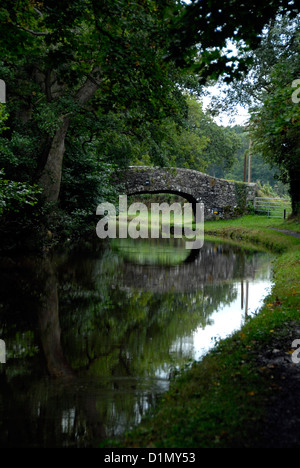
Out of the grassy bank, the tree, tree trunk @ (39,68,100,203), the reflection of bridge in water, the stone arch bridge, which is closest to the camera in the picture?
the grassy bank

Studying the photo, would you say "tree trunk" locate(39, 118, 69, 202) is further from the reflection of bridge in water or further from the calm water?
the reflection of bridge in water

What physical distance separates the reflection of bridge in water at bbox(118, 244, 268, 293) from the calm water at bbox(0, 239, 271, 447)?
3 centimetres

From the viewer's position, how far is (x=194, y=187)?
32.2 meters

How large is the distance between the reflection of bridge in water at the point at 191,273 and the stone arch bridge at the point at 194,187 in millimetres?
12825

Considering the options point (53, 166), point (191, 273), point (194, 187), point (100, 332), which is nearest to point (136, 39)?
point (100, 332)

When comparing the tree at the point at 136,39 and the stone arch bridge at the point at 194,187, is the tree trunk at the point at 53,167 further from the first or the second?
the stone arch bridge at the point at 194,187

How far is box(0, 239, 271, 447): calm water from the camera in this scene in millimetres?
4461

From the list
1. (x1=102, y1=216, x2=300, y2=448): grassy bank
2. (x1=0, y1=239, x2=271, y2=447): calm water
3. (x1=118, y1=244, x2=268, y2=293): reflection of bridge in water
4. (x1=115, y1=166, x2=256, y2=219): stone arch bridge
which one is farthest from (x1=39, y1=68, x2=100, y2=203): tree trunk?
(x1=102, y1=216, x2=300, y2=448): grassy bank

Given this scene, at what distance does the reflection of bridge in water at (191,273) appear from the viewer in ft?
39.2

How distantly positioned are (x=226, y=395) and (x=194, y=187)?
93.8 feet

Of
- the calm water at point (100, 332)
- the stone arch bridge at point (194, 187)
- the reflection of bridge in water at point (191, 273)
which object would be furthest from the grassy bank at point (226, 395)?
the stone arch bridge at point (194, 187)

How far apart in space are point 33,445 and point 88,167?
673 inches

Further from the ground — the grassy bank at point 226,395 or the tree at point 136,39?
Answer: the tree at point 136,39

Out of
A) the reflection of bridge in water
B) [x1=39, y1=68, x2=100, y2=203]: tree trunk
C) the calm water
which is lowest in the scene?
the calm water
